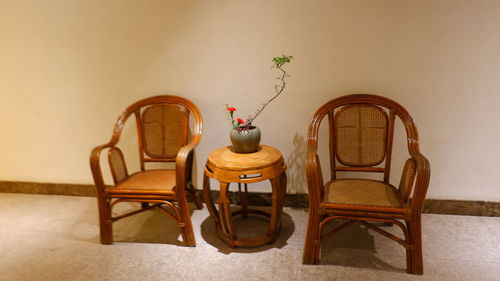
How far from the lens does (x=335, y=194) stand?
7.23ft

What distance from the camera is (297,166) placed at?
2.85 meters

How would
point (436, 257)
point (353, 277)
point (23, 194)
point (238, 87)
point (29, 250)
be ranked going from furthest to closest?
point (23, 194), point (238, 87), point (29, 250), point (436, 257), point (353, 277)

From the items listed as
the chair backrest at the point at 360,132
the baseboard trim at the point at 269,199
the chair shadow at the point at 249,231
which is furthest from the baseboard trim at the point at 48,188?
the chair backrest at the point at 360,132

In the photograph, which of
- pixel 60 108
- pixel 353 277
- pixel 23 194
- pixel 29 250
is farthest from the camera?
pixel 23 194

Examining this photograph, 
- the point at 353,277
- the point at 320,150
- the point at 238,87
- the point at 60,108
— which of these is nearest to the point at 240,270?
the point at 353,277

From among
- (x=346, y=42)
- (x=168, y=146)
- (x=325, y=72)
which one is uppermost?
(x=346, y=42)

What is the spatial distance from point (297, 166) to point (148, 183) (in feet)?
3.66

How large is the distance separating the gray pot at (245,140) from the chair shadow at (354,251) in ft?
2.62

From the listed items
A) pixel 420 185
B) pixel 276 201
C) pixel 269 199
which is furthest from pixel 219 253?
pixel 420 185

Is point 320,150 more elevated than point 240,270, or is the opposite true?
point 320,150

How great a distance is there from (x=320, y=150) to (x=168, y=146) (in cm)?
115

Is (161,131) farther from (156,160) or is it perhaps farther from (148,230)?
(148,230)

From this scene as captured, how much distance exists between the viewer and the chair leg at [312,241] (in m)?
2.15

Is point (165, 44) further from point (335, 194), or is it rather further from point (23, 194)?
point (23, 194)
